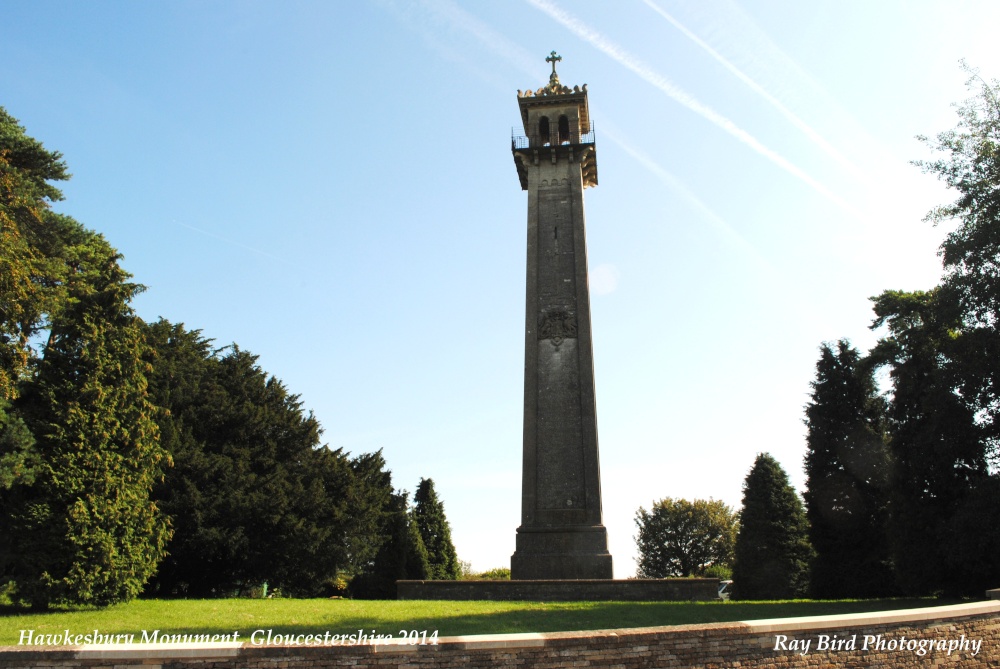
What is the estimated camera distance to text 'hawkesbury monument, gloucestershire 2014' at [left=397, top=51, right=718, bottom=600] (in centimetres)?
2505

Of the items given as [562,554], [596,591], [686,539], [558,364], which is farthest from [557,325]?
[686,539]

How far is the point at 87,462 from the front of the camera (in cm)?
1922

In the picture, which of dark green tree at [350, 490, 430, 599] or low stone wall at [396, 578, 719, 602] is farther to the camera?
dark green tree at [350, 490, 430, 599]

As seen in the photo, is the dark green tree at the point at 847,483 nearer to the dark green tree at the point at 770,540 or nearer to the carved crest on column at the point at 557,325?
the dark green tree at the point at 770,540

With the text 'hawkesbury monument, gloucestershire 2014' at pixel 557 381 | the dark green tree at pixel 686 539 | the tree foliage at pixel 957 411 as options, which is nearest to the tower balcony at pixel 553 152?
the text 'hawkesbury monument, gloucestershire 2014' at pixel 557 381

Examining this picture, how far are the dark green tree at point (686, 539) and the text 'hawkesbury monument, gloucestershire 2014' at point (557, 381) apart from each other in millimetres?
34543

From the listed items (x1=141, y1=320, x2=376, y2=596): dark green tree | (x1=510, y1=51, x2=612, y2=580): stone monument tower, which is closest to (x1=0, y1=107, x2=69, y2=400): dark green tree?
(x1=141, y1=320, x2=376, y2=596): dark green tree

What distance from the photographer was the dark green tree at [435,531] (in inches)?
1699

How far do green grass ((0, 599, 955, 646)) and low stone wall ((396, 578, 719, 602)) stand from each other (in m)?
1.07

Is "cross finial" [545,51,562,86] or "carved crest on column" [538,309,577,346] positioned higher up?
"cross finial" [545,51,562,86]

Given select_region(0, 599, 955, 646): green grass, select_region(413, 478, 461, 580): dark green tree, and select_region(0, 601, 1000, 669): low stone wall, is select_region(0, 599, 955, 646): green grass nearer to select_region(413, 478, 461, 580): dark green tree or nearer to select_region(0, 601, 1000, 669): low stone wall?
select_region(0, 601, 1000, 669): low stone wall

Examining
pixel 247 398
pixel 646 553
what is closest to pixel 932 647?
pixel 247 398

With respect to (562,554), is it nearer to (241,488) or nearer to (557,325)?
(557,325)

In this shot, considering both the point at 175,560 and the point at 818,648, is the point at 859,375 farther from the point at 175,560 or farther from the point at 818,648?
the point at 175,560
